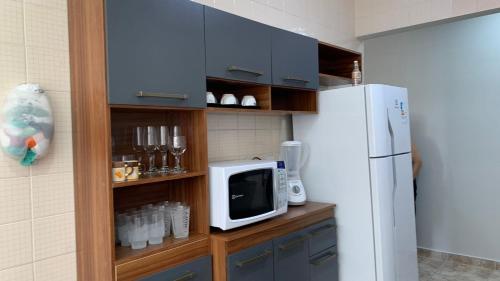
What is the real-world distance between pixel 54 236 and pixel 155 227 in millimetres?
416

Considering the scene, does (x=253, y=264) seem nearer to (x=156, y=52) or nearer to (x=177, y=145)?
(x=177, y=145)

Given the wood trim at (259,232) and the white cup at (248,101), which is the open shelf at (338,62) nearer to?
the white cup at (248,101)

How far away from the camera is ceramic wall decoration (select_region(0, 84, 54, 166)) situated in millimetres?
1354

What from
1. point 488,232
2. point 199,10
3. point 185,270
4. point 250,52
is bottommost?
point 488,232

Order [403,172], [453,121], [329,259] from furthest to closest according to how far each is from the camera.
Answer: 1. [453,121]
2. [403,172]
3. [329,259]

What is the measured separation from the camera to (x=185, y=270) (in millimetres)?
1637

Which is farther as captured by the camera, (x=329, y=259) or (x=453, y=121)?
(x=453, y=121)

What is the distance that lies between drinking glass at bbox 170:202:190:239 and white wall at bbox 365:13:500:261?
9.84 feet

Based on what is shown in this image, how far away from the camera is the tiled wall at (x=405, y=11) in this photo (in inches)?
116

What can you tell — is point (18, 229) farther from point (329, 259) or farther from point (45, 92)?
point (329, 259)

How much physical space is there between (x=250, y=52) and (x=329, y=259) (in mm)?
1479

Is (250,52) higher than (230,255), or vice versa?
(250,52)

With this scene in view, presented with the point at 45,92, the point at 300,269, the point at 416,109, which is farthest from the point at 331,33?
the point at 45,92

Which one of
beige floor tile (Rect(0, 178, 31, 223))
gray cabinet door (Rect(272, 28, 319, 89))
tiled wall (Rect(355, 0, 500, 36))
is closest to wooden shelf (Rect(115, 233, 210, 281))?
beige floor tile (Rect(0, 178, 31, 223))
